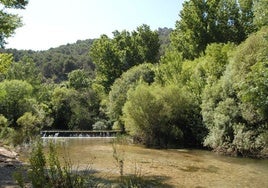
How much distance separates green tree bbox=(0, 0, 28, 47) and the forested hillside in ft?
4.32

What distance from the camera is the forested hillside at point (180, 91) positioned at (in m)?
23.3

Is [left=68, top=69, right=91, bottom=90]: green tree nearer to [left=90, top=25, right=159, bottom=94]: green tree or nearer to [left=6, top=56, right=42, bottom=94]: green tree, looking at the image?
[left=90, top=25, right=159, bottom=94]: green tree

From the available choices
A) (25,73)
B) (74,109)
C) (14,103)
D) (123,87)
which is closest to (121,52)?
(74,109)

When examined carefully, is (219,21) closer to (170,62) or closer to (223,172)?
(170,62)

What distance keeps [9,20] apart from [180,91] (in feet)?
57.6

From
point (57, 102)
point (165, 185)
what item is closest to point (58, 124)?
point (57, 102)

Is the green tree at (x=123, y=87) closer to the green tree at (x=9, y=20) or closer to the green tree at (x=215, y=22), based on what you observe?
the green tree at (x=215, y=22)

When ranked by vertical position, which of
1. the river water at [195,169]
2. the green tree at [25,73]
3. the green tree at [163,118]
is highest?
the green tree at [25,73]

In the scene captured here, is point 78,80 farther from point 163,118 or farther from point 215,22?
point 163,118

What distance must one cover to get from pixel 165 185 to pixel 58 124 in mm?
42618

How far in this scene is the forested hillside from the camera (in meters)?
23.3

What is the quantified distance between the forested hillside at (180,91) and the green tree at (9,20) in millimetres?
1316

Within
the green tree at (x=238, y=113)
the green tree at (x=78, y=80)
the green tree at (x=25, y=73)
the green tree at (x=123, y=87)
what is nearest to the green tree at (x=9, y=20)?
the green tree at (x=238, y=113)

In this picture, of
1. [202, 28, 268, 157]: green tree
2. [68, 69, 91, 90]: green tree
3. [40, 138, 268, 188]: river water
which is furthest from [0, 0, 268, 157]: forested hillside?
[40, 138, 268, 188]: river water
